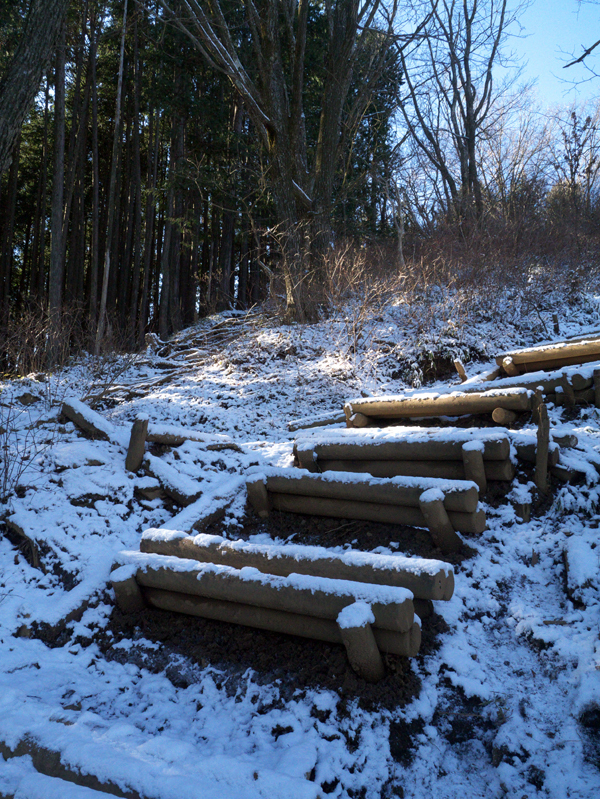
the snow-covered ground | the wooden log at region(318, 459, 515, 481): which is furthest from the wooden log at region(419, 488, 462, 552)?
the wooden log at region(318, 459, 515, 481)

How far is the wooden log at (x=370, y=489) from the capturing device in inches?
134

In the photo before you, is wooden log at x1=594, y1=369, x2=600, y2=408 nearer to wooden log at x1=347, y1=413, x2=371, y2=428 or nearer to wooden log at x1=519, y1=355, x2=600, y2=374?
wooden log at x1=519, y1=355, x2=600, y2=374

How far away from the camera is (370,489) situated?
380 centimetres

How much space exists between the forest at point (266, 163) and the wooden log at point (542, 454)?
18.0 ft

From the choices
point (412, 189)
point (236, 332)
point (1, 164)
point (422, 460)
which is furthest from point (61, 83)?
point (422, 460)

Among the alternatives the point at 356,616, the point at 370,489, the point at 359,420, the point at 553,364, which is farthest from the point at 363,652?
the point at 553,364

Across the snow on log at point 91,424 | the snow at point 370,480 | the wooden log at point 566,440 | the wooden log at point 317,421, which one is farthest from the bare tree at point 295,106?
the wooden log at point 566,440

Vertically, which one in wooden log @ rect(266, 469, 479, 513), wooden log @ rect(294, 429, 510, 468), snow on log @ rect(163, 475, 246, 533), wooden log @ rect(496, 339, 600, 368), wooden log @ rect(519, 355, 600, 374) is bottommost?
snow on log @ rect(163, 475, 246, 533)

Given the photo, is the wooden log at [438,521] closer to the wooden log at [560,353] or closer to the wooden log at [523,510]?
the wooden log at [523,510]

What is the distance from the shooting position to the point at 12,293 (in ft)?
82.2

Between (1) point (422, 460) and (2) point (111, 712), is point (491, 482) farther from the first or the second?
(2) point (111, 712)

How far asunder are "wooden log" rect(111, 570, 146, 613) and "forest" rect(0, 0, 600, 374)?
163 inches

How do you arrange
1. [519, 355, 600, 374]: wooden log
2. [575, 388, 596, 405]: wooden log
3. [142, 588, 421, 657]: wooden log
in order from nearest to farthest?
[142, 588, 421, 657]: wooden log < [575, 388, 596, 405]: wooden log < [519, 355, 600, 374]: wooden log

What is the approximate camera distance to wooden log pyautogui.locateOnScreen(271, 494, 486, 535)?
3.51 meters
